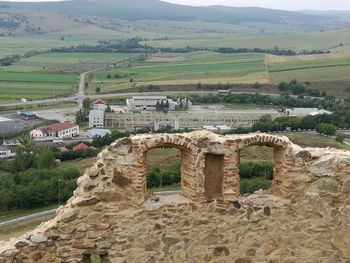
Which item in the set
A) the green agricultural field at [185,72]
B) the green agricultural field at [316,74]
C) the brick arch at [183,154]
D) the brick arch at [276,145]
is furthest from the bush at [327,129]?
the brick arch at [183,154]

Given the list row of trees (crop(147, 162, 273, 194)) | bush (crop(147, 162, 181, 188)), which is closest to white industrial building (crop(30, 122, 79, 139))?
row of trees (crop(147, 162, 273, 194))

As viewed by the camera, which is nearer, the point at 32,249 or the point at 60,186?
the point at 32,249

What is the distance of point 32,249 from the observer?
296 inches

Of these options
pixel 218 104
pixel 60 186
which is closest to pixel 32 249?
pixel 60 186

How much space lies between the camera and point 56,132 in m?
70.6

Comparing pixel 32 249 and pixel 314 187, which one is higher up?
pixel 314 187

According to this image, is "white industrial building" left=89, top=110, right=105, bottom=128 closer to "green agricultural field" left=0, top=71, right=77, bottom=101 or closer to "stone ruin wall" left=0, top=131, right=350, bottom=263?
"green agricultural field" left=0, top=71, right=77, bottom=101

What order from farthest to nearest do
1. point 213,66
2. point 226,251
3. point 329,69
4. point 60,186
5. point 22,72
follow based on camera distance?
point 213,66 < point 22,72 < point 329,69 < point 60,186 < point 226,251

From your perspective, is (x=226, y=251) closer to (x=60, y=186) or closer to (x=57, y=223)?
(x=57, y=223)

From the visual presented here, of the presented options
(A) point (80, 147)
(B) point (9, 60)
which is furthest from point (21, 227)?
(B) point (9, 60)

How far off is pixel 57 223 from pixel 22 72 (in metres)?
125

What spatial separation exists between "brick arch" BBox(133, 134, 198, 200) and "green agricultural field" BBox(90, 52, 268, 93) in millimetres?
100741

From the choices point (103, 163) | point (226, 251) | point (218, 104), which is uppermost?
point (103, 163)

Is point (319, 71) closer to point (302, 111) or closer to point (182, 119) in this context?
point (302, 111)
